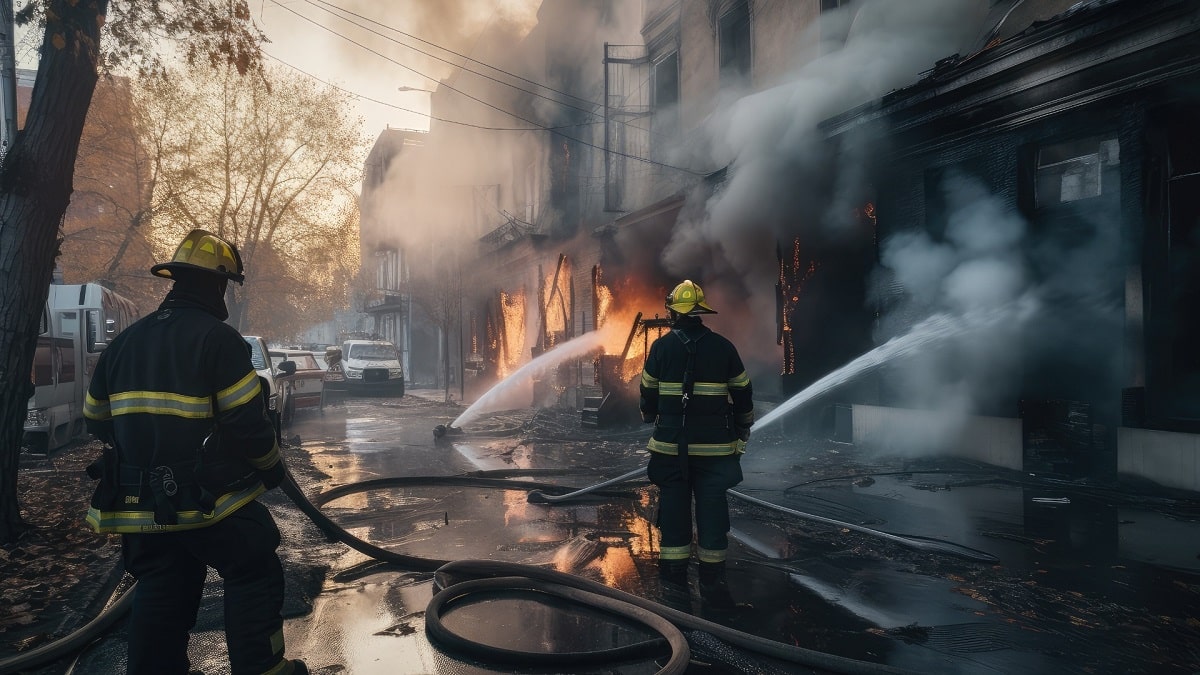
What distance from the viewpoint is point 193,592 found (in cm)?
289

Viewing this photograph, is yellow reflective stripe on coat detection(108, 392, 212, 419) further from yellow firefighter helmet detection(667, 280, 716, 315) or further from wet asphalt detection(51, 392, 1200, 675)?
yellow firefighter helmet detection(667, 280, 716, 315)

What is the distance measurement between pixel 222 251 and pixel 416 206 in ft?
105

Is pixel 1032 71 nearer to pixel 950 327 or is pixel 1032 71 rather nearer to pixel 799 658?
pixel 950 327

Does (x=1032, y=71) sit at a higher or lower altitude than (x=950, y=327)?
higher

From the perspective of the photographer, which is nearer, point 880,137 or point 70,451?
point 880,137

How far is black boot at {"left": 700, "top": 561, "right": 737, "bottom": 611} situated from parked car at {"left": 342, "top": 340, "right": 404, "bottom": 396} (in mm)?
20018

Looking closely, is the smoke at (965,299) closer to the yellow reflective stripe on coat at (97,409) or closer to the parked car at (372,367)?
the yellow reflective stripe on coat at (97,409)

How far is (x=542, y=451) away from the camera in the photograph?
11.1 m

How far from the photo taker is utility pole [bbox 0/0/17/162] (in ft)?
20.6

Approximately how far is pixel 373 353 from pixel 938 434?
18685mm

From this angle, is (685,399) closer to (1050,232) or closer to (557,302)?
(1050,232)

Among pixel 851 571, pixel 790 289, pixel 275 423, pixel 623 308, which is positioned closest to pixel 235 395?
pixel 275 423

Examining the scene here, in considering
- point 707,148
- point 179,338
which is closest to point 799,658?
point 179,338

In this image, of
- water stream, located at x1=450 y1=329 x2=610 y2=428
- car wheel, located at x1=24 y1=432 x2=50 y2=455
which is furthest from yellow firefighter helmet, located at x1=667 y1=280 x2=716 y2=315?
water stream, located at x1=450 y1=329 x2=610 y2=428
